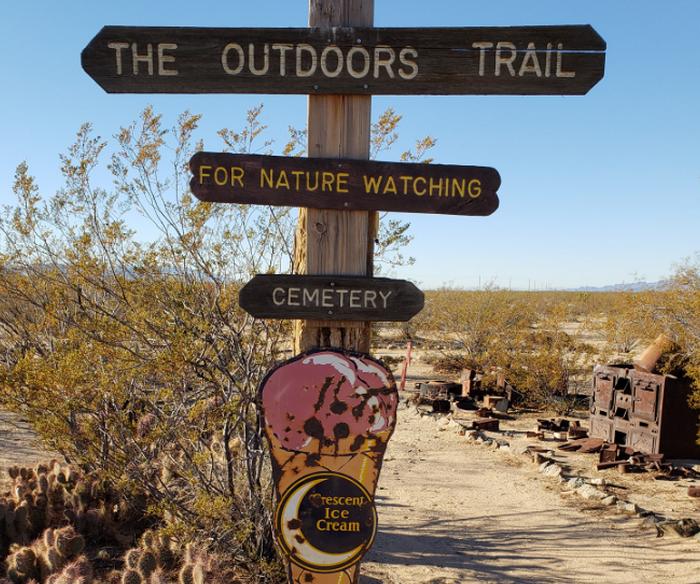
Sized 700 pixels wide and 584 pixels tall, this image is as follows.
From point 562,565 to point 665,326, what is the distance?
8.12 metres

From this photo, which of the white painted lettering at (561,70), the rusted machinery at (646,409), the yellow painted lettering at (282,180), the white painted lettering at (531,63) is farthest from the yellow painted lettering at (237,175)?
the rusted machinery at (646,409)

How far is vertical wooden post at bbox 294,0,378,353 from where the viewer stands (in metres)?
2.55

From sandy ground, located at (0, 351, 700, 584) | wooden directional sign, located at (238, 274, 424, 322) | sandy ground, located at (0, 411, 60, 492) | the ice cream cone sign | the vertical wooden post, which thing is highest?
the vertical wooden post

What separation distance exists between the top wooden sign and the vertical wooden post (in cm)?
8

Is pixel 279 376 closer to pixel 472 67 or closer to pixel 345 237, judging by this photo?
pixel 345 237

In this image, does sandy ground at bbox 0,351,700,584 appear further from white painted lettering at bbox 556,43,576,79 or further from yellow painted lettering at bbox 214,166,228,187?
white painted lettering at bbox 556,43,576,79

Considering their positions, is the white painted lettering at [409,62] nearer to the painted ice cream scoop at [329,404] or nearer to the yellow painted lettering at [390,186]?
the yellow painted lettering at [390,186]

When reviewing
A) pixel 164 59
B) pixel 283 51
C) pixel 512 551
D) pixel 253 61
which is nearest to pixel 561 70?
pixel 283 51

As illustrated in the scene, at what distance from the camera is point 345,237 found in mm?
2555

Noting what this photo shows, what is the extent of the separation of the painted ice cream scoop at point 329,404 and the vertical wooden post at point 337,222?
12cm

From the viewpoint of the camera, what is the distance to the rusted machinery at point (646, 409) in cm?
964

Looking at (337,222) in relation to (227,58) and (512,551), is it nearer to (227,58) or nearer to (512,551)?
(227,58)

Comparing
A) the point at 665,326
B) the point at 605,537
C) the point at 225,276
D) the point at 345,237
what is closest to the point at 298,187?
the point at 345,237

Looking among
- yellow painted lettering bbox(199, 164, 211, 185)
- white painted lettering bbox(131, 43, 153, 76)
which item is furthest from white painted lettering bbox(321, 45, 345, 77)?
white painted lettering bbox(131, 43, 153, 76)
